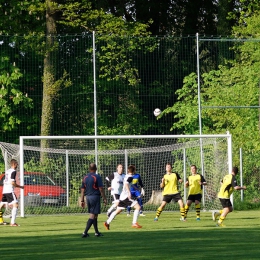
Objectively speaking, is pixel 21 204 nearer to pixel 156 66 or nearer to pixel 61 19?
pixel 156 66

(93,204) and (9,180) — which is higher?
(9,180)

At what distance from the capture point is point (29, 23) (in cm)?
4400

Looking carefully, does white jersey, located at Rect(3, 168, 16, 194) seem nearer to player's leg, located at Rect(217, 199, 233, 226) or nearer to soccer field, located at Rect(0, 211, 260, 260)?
soccer field, located at Rect(0, 211, 260, 260)

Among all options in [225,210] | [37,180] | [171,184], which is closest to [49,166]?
[37,180]

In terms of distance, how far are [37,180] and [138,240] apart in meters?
13.4

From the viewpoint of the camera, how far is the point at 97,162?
34.4m

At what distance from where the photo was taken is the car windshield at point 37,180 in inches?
1286

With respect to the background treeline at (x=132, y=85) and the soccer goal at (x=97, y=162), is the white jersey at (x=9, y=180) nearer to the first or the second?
the soccer goal at (x=97, y=162)

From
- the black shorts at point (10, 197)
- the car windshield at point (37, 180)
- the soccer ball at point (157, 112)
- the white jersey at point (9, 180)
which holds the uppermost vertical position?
the soccer ball at point (157, 112)

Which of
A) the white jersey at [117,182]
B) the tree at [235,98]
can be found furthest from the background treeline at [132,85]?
the white jersey at [117,182]

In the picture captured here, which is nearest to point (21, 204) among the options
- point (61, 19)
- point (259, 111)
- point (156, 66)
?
point (156, 66)

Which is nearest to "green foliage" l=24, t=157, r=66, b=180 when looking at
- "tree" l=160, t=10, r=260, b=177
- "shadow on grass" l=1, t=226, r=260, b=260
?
"tree" l=160, t=10, r=260, b=177

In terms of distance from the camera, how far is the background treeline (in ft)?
118

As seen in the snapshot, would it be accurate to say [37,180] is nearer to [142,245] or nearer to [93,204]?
[93,204]
